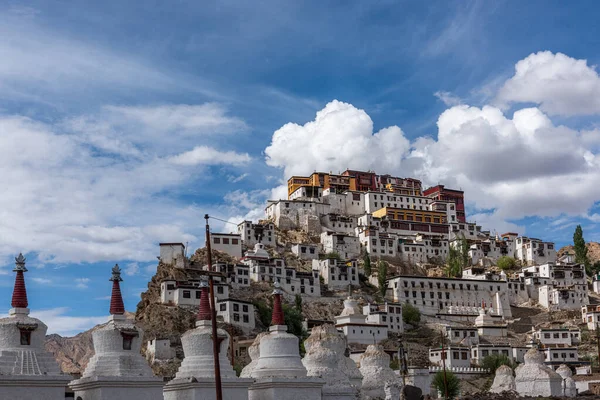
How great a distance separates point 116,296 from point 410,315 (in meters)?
77.2

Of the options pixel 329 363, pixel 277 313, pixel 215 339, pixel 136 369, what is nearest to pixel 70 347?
pixel 329 363

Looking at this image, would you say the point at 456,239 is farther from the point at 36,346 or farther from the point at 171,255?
the point at 36,346

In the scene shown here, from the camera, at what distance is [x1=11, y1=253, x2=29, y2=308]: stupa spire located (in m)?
28.1

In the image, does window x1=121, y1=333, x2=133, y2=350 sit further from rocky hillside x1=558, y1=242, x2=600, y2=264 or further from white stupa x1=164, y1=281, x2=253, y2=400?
rocky hillside x1=558, y1=242, x2=600, y2=264

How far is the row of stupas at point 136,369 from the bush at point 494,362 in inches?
1991

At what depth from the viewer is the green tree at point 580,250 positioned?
416 feet

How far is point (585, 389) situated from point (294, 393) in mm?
42687

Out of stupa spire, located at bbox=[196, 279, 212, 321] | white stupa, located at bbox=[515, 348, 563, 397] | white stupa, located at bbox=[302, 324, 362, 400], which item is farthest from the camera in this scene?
white stupa, located at bbox=[515, 348, 563, 397]

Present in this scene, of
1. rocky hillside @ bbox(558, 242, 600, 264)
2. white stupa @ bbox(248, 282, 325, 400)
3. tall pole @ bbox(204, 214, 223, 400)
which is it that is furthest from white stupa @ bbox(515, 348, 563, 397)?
rocky hillside @ bbox(558, 242, 600, 264)

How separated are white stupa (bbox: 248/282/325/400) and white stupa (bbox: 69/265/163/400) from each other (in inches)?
193

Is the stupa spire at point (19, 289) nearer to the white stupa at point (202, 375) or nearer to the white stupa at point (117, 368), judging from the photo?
the white stupa at point (117, 368)

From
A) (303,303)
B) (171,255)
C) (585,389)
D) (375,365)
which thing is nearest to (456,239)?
(303,303)

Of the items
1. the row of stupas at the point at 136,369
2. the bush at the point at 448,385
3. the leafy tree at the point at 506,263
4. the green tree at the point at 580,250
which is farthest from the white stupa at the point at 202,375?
the green tree at the point at 580,250

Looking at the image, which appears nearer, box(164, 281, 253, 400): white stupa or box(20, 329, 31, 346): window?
box(20, 329, 31, 346): window
